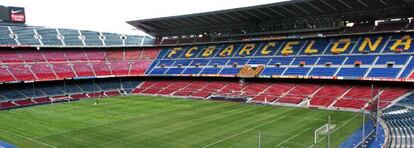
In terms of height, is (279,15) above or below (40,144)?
above

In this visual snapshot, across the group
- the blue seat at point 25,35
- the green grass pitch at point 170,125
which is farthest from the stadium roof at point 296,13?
the blue seat at point 25,35

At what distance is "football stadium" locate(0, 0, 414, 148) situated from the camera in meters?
26.8

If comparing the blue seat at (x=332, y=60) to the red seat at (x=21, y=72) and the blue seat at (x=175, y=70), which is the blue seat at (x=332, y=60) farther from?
the red seat at (x=21, y=72)

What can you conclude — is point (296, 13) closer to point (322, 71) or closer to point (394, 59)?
point (322, 71)

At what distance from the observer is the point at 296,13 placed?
49750 mm

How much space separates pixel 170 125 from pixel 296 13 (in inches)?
1152

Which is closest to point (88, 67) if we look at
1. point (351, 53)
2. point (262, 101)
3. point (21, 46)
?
point (21, 46)

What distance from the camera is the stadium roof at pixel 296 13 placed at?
143 ft

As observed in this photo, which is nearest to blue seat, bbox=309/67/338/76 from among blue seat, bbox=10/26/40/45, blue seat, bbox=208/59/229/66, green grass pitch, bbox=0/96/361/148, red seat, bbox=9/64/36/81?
green grass pitch, bbox=0/96/361/148

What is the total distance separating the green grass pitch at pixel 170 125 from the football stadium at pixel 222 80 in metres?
0.15

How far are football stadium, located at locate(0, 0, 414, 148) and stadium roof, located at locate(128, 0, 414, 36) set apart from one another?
26cm

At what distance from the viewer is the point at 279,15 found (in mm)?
51844

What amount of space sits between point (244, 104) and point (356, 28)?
21.0m

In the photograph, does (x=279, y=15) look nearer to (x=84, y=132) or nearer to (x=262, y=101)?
(x=262, y=101)
